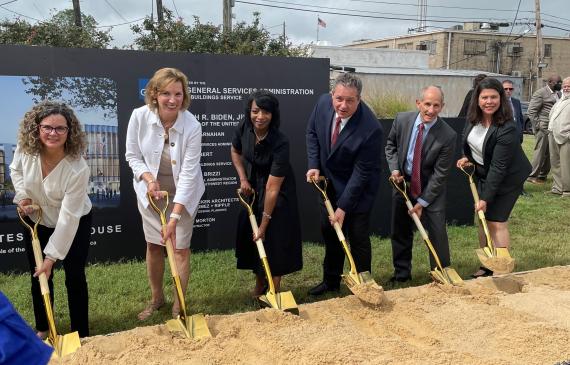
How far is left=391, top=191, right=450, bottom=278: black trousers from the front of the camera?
4.50m

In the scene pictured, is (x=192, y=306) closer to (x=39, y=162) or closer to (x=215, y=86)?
(x=39, y=162)

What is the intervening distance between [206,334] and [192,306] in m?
1.11

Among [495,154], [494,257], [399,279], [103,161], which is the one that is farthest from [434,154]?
[103,161]

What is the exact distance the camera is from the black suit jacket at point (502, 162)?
435cm

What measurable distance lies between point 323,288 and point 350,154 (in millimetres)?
1196

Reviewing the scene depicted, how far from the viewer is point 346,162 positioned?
4184mm

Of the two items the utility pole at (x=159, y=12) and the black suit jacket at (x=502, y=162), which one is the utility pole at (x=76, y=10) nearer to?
the utility pole at (x=159, y=12)

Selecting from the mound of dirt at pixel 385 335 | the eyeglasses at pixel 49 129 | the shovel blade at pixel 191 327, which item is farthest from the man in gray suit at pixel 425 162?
the eyeglasses at pixel 49 129

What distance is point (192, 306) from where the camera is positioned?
4266 mm

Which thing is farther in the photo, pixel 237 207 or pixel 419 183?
pixel 237 207

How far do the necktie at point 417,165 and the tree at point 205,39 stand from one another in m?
10.1

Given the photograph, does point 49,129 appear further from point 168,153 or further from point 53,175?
point 168,153

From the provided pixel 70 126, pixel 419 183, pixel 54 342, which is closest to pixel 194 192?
pixel 70 126

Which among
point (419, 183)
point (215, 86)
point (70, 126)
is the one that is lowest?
point (419, 183)
